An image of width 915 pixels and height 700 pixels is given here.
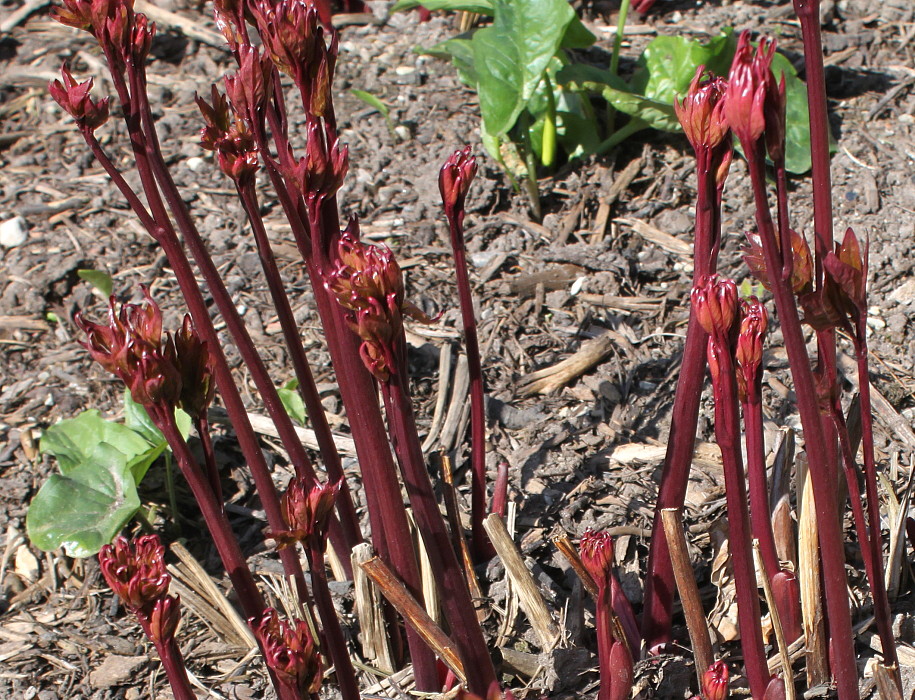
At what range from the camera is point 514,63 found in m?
2.83

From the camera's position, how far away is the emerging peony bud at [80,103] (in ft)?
4.33

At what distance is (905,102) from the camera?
3.21 meters

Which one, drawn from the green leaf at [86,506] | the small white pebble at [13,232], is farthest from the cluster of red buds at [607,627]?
the small white pebble at [13,232]

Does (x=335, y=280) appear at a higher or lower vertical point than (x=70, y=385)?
Answer: higher

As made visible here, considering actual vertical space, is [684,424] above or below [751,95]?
below

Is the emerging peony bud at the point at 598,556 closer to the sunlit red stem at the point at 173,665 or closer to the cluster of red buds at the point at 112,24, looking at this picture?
the sunlit red stem at the point at 173,665

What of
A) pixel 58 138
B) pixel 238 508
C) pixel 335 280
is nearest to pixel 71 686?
pixel 238 508

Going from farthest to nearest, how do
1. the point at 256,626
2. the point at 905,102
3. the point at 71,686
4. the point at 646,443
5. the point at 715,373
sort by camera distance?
the point at 905,102
the point at 646,443
the point at 71,686
the point at 256,626
the point at 715,373

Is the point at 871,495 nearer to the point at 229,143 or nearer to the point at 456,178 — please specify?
the point at 456,178

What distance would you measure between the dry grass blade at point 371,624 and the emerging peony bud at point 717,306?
0.78 meters

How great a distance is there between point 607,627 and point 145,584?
62cm

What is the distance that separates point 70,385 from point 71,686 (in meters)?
0.97

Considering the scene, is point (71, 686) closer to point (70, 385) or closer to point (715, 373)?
point (70, 385)

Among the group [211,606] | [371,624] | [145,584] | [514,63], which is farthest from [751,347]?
[514,63]
